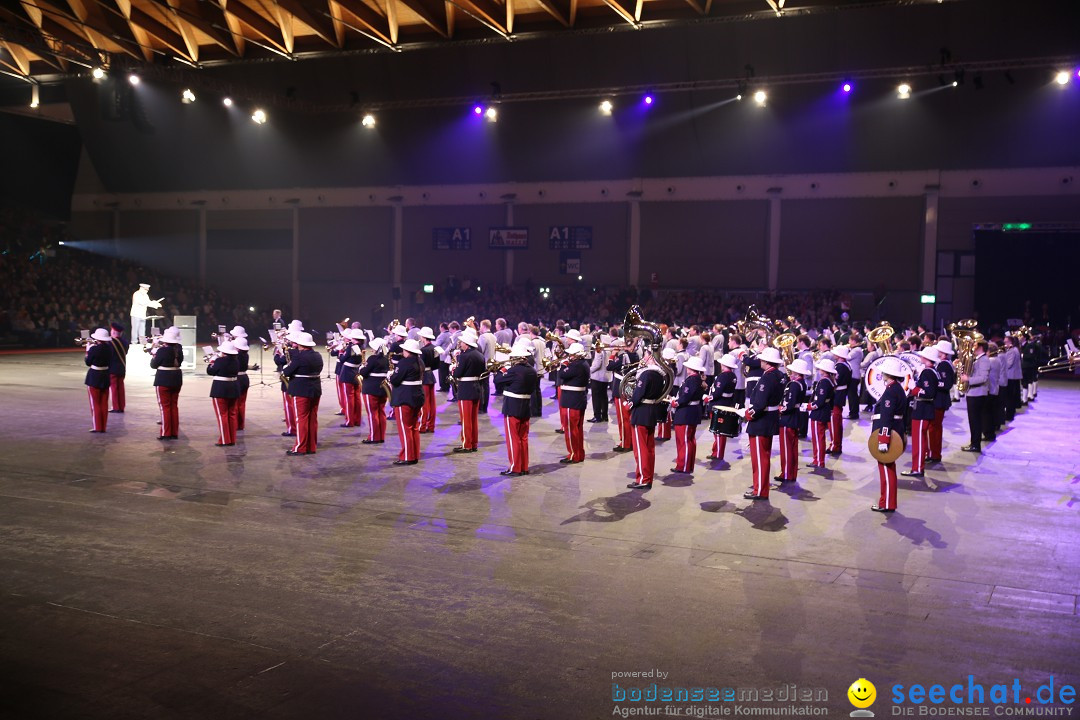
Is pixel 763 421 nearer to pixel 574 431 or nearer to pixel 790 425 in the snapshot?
pixel 790 425

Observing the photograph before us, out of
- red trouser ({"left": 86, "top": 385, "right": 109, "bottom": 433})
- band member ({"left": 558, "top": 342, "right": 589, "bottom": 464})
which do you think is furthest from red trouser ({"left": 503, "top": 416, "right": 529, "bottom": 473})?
red trouser ({"left": 86, "top": 385, "right": 109, "bottom": 433})

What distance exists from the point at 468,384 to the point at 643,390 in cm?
322

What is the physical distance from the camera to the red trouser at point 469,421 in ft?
47.2

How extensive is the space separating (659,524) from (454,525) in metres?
2.26

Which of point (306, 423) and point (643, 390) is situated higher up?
point (643, 390)

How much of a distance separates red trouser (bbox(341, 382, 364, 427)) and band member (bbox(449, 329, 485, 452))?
3.06 metres

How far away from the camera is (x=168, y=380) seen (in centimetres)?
1505

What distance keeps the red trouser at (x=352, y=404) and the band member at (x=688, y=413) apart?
6391mm

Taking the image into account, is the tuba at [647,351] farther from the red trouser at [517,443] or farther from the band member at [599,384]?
the band member at [599,384]

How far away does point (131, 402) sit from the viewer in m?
19.8

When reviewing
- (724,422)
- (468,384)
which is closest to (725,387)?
(724,422)

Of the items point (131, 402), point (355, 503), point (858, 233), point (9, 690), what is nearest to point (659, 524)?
point (355, 503)

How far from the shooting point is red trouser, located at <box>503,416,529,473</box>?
12836mm

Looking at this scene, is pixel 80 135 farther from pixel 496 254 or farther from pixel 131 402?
pixel 131 402
